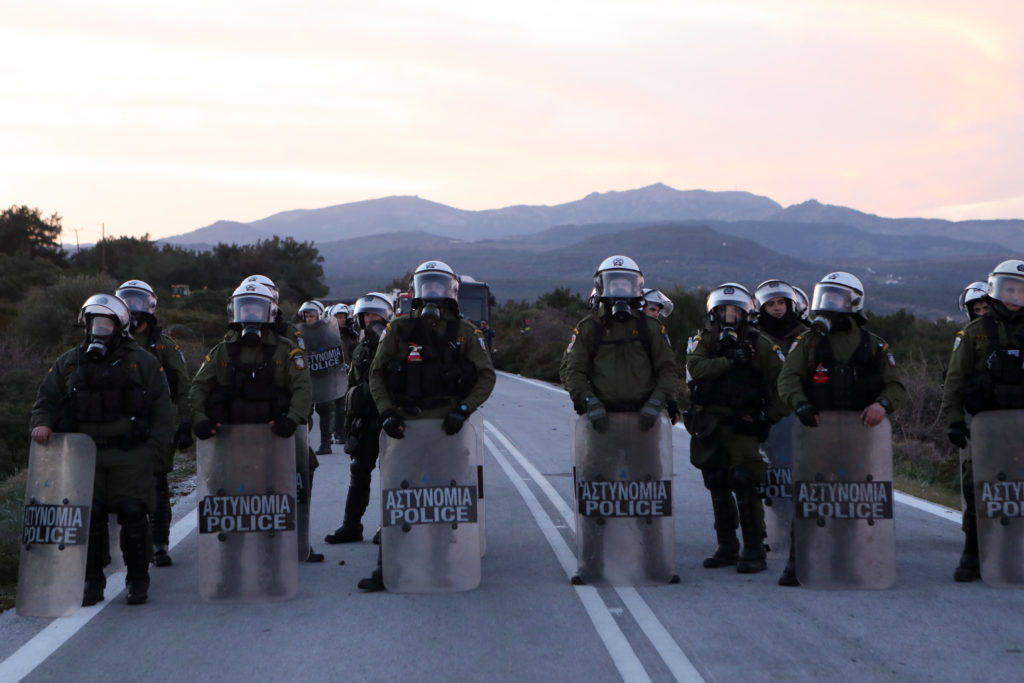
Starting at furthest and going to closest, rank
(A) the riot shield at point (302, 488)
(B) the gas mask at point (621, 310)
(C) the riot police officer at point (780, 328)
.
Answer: (C) the riot police officer at point (780, 328) < (A) the riot shield at point (302, 488) < (B) the gas mask at point (621, 310)

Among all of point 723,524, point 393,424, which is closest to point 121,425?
point 393,424

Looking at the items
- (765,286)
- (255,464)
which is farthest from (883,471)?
(255,464)

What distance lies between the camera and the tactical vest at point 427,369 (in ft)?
26.1

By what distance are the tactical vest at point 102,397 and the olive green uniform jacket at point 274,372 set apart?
454 millimetres

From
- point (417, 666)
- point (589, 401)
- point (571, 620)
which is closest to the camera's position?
point (417, 666)

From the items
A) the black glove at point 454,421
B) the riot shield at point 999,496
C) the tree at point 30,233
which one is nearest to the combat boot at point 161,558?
the black glove at point 454,421

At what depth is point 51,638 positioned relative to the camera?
21.4ft

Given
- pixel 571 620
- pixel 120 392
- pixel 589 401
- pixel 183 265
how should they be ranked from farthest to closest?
pixel 183 265 < pixel 589 401 < pixel 120 392 < pixel 571 620

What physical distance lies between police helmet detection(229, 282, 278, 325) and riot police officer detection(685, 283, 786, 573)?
10.1ft

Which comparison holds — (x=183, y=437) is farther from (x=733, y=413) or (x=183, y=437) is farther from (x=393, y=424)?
(x=733, y=413)

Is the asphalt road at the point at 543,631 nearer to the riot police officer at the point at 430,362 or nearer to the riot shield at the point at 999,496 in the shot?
the riot shield at the point at 999,496

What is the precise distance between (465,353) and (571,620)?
2.13m

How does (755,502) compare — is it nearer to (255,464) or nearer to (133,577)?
(255,464)

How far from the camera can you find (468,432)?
7969 mm
